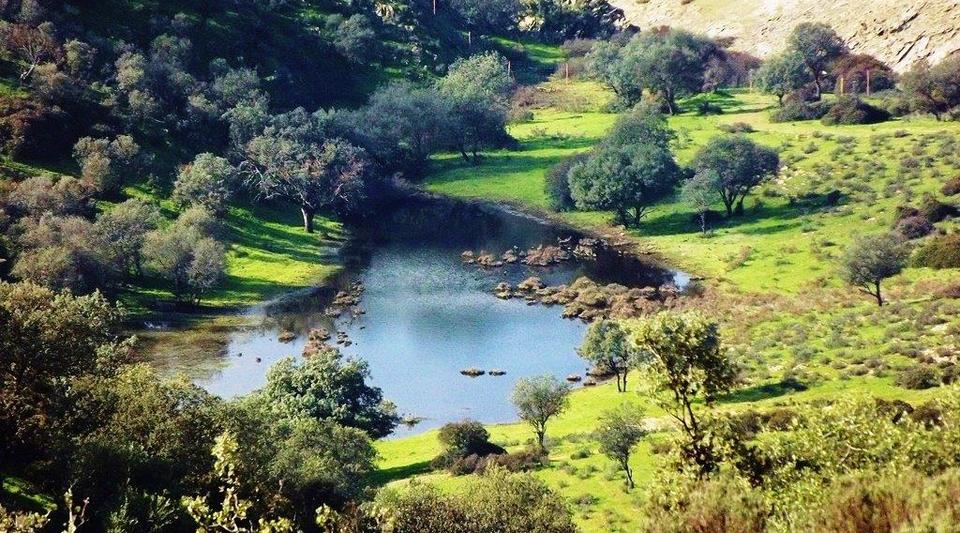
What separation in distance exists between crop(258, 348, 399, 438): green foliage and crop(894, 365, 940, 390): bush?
30.4m

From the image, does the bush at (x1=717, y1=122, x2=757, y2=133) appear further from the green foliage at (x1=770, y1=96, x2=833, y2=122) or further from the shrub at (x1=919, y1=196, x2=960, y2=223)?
the shrub at (x1=919, y1=196, x2=960, y2=223)

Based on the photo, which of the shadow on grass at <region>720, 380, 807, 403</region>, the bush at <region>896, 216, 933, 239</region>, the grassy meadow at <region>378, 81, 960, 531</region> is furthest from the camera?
the bush at <region>896, 216, 933, 239</region>

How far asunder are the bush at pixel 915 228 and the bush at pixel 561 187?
39.8 metres

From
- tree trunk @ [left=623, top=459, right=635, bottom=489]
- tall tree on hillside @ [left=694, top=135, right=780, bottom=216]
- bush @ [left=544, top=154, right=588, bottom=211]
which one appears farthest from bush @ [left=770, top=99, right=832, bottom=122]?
tree trunk @ [left=623, top=459, right=635, bottom=489]

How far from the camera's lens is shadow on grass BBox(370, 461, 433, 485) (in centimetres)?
5438

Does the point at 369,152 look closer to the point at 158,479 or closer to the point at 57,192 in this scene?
the point at 57,192

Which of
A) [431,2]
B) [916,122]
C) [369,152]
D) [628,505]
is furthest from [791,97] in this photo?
[628,505]

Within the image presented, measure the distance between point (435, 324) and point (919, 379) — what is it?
41.9m

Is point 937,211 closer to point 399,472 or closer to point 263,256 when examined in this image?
point 399,472

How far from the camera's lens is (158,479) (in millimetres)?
38625

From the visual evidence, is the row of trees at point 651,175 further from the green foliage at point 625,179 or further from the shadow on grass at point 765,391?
the shadow on grass at point 765,391

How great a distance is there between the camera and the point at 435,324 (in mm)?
87625

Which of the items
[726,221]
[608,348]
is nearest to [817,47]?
[726,221]

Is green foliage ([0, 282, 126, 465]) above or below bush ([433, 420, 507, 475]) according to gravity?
above
